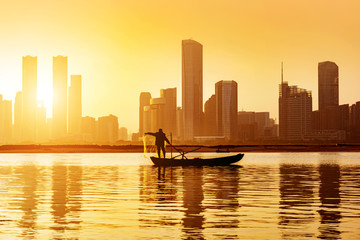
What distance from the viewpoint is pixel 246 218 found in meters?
21.3

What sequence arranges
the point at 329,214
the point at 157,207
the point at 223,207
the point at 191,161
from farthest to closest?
the point at 191,161
the point at 157,207
the point at 223,207
the point at 329,214

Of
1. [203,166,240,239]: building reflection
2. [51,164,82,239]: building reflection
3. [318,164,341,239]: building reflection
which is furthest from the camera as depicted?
[203,166,240,239]: building reflection

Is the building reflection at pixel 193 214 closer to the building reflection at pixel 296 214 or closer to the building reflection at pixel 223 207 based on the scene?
the building reflection at pixel 223 207

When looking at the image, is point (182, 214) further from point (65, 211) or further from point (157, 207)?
point (65, 211)

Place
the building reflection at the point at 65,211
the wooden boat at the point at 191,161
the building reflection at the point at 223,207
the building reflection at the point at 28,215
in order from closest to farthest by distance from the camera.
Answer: the building reflection at the point at 28,215 < the building reflection at the point at 65,211 < the building reflection at the point at 223,207 < the wooden boat at the point at 191,161

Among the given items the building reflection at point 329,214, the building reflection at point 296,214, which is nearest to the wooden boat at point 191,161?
the building reflection at point 329,214

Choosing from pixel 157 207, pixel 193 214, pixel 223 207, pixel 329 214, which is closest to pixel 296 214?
pixel 329 214

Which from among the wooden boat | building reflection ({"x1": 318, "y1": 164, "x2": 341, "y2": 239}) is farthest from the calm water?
the wooden boat

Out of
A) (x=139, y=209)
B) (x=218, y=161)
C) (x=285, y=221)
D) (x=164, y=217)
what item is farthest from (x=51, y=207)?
(x=218, y=161)

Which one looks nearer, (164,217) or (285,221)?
(285,221)

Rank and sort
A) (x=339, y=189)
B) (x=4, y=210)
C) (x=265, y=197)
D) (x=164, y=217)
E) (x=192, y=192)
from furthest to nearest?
(x=339, y=189)
(x=192, y=192)
(x=265, y=197)
(x=4, y=210)
(x=164, y=217)

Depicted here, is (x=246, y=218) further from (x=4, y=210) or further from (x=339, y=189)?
(x=339, y=189)

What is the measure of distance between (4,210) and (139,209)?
6418 mm

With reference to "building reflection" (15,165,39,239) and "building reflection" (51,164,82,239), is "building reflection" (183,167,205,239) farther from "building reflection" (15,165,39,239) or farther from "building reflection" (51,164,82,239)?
"building reflection" (15,165,39,239)
